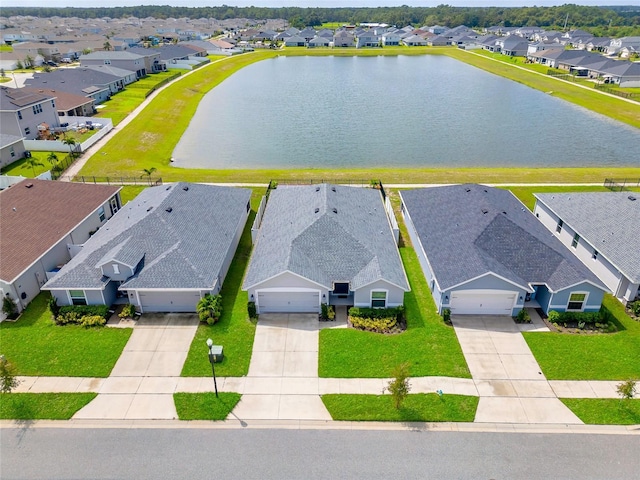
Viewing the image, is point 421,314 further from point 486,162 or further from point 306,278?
point 486,162

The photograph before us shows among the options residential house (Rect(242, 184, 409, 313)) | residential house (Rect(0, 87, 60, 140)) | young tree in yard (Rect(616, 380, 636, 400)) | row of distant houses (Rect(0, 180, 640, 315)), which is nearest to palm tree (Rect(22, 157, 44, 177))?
residential house (Rect(0, 87, 60, 140))

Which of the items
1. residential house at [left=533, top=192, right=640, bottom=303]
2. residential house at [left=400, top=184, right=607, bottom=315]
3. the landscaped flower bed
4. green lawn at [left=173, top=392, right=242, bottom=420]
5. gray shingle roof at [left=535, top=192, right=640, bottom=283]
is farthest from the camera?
gray shingle roof at [left=535, top=192, right=640, bottom=283]

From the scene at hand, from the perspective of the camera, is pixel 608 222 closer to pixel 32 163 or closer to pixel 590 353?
pixel 590 353

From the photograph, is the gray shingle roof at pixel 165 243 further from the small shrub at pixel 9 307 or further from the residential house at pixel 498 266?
the residential house at pixel 498 266

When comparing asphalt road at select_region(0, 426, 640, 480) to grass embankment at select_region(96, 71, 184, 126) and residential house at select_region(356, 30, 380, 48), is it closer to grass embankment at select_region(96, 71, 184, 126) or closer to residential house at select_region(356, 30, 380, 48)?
grass embankment at select_region(96, 71, 184, 126)

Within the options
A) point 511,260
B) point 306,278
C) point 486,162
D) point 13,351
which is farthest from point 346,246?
point 486,162

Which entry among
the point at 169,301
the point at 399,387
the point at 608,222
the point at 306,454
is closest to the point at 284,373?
the point at 306,454
